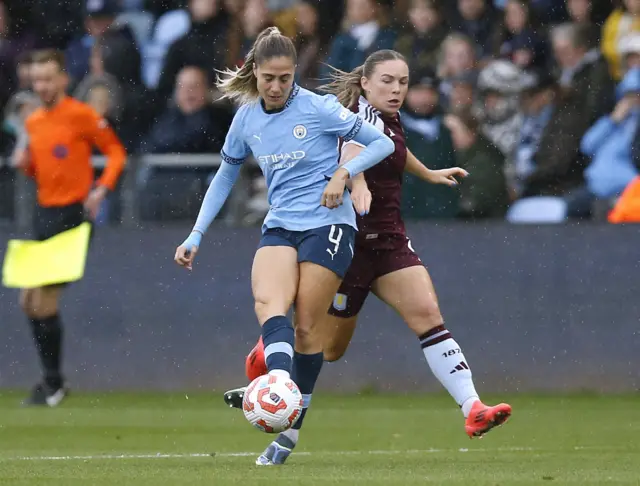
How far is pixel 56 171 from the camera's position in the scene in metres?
12.7

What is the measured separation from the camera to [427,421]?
11.0 metres

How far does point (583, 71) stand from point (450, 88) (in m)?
1.15

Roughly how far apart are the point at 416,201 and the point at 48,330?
3.27 meters

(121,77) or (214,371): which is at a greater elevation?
(121,77)

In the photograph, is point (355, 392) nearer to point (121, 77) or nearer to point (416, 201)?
point (416, 201)

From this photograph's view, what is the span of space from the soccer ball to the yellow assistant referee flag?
5.37 m

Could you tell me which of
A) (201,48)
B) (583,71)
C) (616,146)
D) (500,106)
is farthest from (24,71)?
(616,146)

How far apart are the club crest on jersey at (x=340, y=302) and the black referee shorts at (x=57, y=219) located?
4.52 meters

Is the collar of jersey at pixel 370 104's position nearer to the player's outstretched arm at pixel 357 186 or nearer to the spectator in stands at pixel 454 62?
the player's outstretched arm at pixel 357 186

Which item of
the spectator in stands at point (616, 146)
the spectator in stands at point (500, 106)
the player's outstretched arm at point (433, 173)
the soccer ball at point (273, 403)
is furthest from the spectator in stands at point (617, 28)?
the soccer ball at point (273, 403)

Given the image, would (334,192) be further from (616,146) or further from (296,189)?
(616,146)

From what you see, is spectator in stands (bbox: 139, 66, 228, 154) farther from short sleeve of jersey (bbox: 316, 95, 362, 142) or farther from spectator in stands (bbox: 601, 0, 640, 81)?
short sleeve of jersey (bbox: 316, 95, 362, 142)

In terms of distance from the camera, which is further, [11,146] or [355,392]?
[11,146]

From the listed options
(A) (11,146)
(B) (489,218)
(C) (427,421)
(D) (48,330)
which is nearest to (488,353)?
(B) (489,218)
